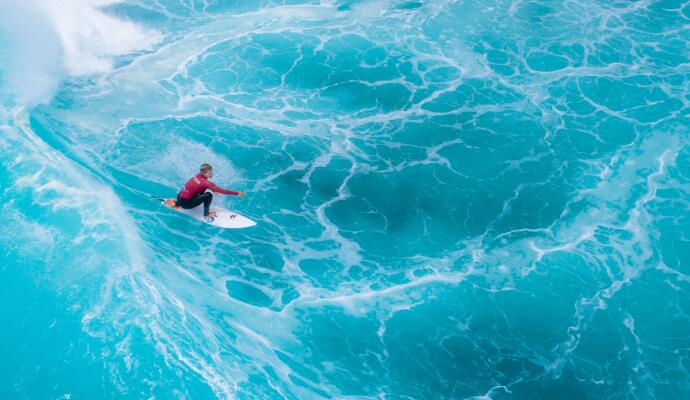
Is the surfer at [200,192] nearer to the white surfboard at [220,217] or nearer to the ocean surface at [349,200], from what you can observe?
the white surfboard at [220,217]

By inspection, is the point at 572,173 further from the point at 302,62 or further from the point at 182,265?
the point at 182,265

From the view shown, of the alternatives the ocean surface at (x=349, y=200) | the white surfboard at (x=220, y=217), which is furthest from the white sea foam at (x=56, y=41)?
the white surfboard at (x=220, y=217)

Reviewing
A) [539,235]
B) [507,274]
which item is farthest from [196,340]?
[539,235]

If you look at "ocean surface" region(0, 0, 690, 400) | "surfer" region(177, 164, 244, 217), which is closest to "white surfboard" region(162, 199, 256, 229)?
"surfer" region(177, 164, 244, 217)

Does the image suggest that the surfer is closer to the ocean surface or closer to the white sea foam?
the ocean surface

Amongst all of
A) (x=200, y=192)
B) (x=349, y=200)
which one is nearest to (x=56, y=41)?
(x=200, y=192)
